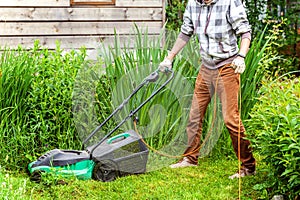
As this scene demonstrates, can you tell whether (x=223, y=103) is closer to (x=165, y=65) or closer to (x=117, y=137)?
(x=165, y=65)

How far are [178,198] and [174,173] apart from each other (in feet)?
2.12

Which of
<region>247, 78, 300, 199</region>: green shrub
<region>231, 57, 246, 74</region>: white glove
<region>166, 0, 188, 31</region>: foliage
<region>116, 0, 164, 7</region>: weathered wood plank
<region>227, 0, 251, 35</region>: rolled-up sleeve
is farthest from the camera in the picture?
<region>166, 0, 188, 31</region>: foliage

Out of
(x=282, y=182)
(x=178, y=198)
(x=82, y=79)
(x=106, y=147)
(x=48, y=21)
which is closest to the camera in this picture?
(x=282, y=182)

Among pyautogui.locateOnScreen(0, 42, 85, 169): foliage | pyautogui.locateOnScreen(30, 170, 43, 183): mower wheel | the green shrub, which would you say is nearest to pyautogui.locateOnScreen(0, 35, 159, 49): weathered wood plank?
pyautogui.locateOnScreen(0, 42, 85, 169): foliage

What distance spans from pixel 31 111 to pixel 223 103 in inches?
68.3

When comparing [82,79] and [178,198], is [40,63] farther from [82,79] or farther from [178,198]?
[178,198]

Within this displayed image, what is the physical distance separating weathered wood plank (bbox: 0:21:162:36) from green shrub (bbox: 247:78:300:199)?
2.74 m

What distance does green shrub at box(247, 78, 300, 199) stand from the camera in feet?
12.1

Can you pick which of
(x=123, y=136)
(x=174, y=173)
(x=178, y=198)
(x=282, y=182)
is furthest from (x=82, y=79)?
(x=282, y=182)

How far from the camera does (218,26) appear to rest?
4.50m

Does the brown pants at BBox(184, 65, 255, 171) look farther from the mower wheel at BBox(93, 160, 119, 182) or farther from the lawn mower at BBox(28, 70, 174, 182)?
the mower wheel at BBox(93, 160, 119, 182)

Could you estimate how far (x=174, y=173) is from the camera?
4914 mm

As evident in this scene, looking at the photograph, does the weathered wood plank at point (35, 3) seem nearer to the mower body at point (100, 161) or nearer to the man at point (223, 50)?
the man at point (223, 50)

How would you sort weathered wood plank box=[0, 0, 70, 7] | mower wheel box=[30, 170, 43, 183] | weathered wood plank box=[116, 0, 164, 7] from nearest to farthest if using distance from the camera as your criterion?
mower wheel box=[30, 170, 43, 183], weathered wood plank box=[0, 0, 70, 7], weathered wood plank box=[116, 0, 164, 7]
